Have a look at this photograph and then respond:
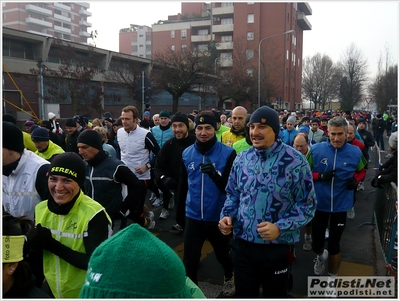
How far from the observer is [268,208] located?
9.69ft

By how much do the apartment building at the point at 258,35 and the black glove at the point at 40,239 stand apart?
47.9 meters

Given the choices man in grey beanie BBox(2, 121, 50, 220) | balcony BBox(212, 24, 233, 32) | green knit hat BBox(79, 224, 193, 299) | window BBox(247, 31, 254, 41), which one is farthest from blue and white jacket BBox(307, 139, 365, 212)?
balcony BBox(212, 24, 233, 32)

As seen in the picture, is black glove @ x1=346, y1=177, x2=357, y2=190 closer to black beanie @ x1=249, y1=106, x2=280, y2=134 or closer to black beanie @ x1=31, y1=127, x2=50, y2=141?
black beanie @ x1=249, y1=106, x2=280, y2=134

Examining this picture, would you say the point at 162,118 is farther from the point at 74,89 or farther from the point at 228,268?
the point at 74,89

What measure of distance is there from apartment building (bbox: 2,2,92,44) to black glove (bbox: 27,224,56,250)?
83.9 metres

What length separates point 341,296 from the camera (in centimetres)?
427

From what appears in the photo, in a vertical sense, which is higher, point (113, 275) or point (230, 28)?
point (230, 28)

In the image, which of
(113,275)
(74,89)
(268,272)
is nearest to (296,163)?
(268,272)

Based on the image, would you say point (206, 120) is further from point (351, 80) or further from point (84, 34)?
point (84, 34)

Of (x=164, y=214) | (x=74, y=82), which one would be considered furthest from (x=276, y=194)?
(x=74, y=82)

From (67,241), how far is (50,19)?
9964 centimetres

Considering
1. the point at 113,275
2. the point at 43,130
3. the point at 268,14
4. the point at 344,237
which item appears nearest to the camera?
the point at 113,275

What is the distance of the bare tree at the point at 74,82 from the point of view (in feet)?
89.2

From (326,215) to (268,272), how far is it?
1.82 m
